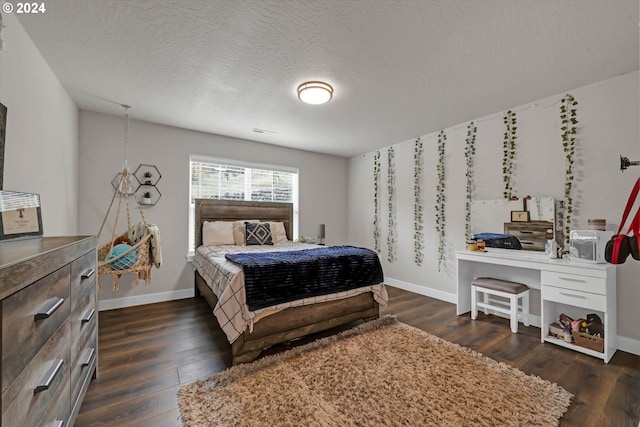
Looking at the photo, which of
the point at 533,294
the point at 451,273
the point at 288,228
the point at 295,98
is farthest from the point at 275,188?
the point at 533,294

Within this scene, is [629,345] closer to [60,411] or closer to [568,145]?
[568,145]

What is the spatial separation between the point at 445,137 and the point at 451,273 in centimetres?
198

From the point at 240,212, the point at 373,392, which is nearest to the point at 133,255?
the point at 240,212

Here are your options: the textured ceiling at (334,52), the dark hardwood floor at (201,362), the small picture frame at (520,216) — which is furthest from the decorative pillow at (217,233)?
the small picture frame at (520,216)

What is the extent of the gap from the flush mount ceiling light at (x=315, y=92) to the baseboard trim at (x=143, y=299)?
3163 millimetres

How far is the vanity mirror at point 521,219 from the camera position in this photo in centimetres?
289

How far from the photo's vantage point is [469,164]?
3.62 metres

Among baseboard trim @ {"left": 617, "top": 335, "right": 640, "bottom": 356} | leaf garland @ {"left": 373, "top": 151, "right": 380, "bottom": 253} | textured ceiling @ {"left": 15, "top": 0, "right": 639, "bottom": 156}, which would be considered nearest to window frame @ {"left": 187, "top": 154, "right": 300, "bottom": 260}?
textured ceiling @ {"left": 15, "top": 0, "right": 639, "bottom": 156}

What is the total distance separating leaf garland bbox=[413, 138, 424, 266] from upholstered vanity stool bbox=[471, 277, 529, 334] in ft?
3.64

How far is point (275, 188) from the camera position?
4832 millimetres

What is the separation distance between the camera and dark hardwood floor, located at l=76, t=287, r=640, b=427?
1617 mm

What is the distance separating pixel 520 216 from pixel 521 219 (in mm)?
36

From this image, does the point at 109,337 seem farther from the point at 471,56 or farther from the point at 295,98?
the point at 471,56

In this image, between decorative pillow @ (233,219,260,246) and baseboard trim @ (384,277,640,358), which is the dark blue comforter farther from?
baseboard trim @ (384,277,640,358)
